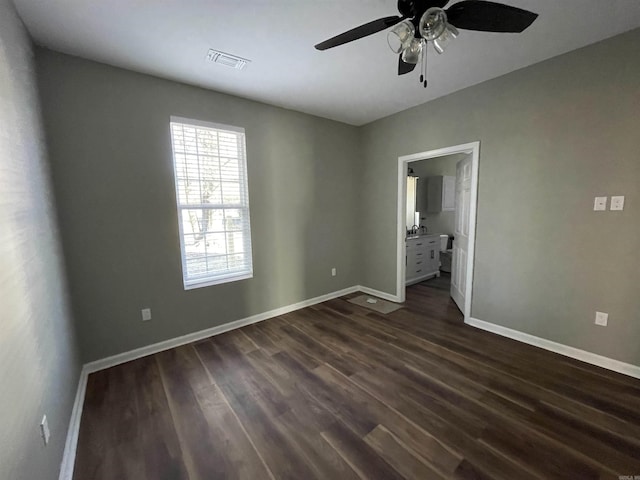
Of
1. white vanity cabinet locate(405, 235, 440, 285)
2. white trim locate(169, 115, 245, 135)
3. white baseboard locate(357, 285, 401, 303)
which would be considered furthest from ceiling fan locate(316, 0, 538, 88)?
white vanity cabinet locate(405, 235, 440, 285)

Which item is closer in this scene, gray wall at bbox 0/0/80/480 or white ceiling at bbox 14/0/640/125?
gray wall at bbox 0/0/80/480

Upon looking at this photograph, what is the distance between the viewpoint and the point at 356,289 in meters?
4.56

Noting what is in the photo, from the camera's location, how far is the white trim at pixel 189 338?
2.41m

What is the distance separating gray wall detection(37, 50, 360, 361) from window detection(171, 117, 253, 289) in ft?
0.31

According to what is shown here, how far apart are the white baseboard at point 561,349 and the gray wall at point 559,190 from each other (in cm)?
5

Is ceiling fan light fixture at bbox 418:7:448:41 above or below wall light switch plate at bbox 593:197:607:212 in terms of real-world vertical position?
above

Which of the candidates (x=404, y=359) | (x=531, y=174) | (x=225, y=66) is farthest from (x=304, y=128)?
A: (x=404, y=359)

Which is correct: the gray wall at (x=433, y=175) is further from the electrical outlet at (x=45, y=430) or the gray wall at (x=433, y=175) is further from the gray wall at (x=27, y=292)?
the electrical outlet at (x=45, y=430)

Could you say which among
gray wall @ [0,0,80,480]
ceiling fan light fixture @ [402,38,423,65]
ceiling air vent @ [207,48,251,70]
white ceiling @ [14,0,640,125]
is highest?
white ceiling @ [14,0,640,125]

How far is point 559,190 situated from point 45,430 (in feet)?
13.0

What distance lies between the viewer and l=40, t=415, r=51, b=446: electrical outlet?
1200mm

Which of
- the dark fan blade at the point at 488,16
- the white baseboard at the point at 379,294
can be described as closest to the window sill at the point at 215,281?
the white baseboard at the point at 379,294

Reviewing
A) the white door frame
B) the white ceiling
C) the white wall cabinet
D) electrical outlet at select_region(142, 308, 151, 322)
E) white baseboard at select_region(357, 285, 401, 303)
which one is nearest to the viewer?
the white ceiling

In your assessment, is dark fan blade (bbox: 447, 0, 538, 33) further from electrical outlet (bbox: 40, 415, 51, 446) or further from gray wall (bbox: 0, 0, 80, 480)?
electrical outlet (bbox: 40, 415, 51, 446)
